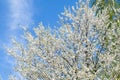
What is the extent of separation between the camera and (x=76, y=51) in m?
15.9

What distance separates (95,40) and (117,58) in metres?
1.30

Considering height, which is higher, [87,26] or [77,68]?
[87,26]

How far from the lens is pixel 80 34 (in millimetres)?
16438

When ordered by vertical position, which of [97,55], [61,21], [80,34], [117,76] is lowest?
[117,76]

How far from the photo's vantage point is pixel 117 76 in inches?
610

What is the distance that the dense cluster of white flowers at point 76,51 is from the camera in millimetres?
15483

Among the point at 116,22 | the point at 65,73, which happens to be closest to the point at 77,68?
the point at 65,73

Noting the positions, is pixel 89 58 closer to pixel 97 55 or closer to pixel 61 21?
pixel 97 55

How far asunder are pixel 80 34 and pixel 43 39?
1.77 meters

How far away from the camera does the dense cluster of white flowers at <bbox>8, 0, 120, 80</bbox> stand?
15483 mm

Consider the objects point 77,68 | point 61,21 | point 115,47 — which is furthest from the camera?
point 61,21

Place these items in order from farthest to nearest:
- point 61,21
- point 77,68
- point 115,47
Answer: point 61,21 → point 115,47 → point 77,68

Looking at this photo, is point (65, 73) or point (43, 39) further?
point (43, 39)

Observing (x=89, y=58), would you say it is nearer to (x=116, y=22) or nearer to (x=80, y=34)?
(x=80, y=34)
